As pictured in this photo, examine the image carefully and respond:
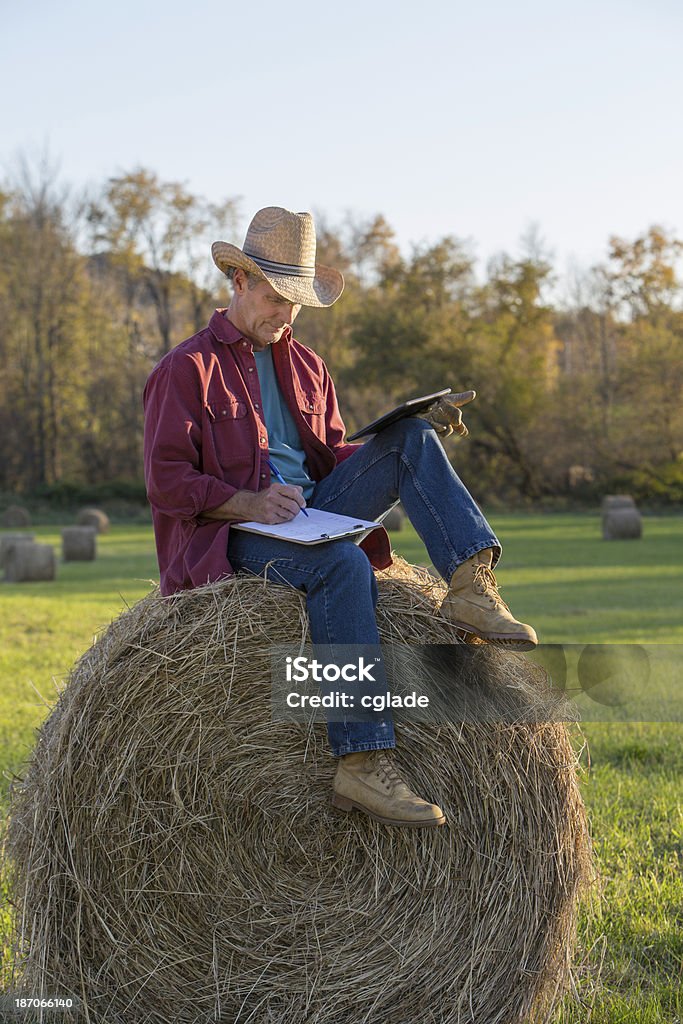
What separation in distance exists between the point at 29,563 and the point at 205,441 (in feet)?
47.4

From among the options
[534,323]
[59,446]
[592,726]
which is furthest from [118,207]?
[592,726]

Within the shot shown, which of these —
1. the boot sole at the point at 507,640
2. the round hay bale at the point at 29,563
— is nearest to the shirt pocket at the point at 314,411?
the boot sole at the point at 507,640

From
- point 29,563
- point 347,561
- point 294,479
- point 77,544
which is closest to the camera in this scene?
point 347,561

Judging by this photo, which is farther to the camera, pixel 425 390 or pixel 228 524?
pixel 425 390

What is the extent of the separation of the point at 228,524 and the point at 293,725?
723mm

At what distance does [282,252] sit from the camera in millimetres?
4105

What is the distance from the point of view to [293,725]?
141 inches

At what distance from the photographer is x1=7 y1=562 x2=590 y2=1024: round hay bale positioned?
11.4 feet

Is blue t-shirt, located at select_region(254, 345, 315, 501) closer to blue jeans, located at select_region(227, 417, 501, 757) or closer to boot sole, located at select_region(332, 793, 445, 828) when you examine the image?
blue jeans, located at select_region(227, 417, 501, 757)

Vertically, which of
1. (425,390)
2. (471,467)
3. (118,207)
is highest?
(118,207)

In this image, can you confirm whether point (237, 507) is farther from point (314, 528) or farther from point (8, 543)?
point (8, 543)

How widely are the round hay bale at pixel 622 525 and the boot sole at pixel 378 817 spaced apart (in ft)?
74.2

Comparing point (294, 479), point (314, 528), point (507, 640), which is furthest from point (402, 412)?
point (507, 640)

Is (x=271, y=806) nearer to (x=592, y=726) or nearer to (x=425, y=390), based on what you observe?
(x=592, y=726)
